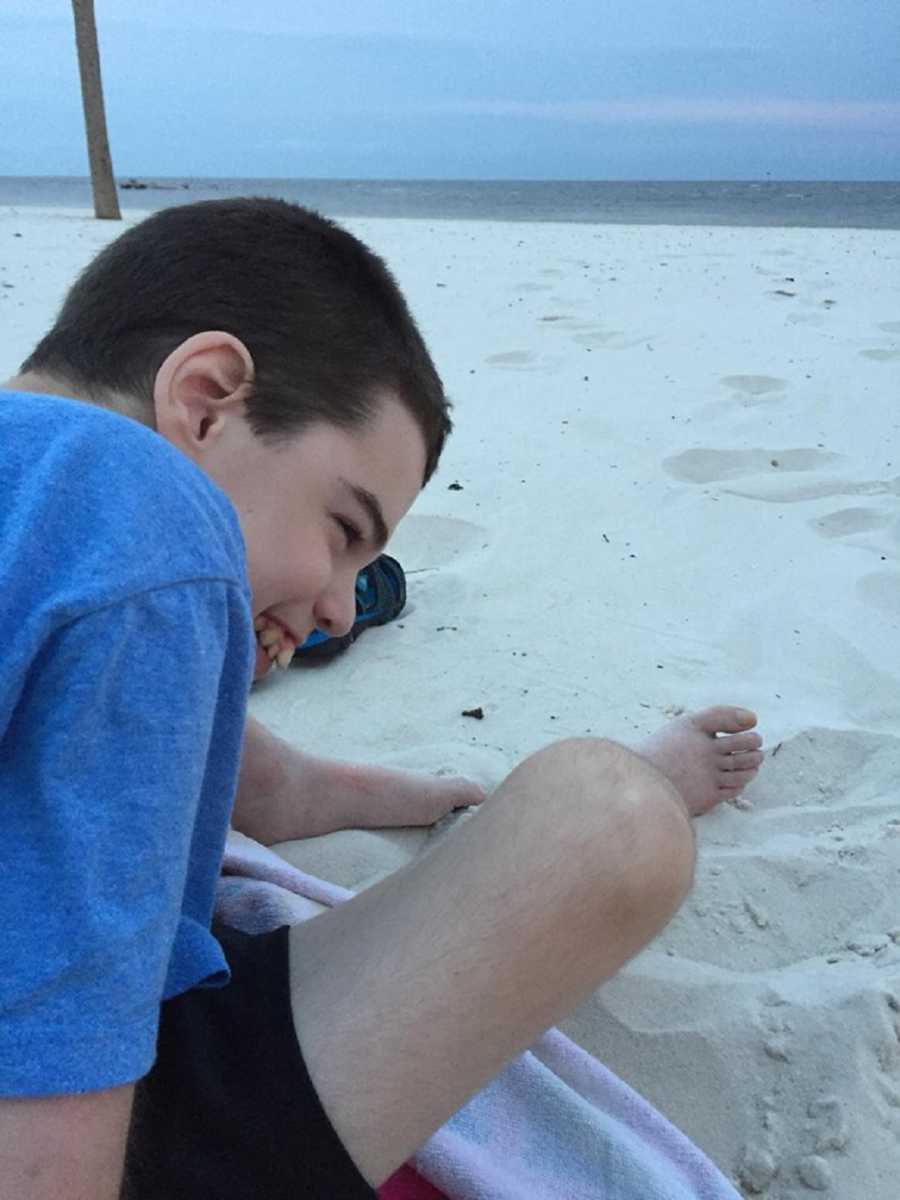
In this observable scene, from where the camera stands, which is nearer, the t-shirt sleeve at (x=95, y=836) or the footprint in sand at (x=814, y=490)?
the t-shirt sleeve at (x=95, y=836)

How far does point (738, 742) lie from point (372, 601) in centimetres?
73

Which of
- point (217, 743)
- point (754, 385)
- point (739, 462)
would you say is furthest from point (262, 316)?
point (754, 385)

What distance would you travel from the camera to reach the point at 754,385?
374 cm

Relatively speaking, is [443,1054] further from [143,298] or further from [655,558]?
[655,558]

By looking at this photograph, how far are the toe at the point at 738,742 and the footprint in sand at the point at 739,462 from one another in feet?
4.21

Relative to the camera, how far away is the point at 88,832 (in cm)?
68

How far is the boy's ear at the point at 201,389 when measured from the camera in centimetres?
100

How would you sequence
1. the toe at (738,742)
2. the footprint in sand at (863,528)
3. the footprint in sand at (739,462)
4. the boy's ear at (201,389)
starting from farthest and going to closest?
the footprint in sand at (739,462), the footprint in sand at (863,528), the toe at (738,742), the boy's ear at (201,389)

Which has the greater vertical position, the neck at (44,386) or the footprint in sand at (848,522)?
the neck at (44,386)

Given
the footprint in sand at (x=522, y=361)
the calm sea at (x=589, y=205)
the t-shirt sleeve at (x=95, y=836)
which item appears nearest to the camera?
the t-shirt sleeve at (x=95, y=836)

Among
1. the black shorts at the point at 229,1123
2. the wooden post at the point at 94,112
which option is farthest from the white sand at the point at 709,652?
the wooden post at the point at 94,112

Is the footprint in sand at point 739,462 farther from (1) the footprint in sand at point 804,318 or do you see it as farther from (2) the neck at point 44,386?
(2) the neck at point 44,386

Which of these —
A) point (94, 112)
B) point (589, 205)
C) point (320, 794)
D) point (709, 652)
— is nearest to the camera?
point (320, 794)

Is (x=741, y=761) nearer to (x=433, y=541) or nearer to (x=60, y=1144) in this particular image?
(x=433, y=541)
